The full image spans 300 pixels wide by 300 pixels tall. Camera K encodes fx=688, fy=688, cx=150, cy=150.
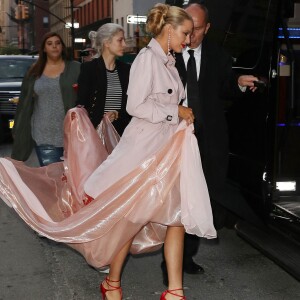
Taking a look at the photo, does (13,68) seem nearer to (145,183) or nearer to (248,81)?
(248,81)

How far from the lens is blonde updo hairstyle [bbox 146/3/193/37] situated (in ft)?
13.0

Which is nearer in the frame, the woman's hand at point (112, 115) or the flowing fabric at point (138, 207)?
the flowing fabric at point (138, 207)

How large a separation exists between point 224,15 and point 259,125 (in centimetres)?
108

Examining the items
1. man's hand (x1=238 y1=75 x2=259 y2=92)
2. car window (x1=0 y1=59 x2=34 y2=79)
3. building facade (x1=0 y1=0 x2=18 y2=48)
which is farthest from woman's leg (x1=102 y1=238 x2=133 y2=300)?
building facade (x1=0 y1=0 x2=18 y2=48)

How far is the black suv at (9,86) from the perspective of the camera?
12.7 m

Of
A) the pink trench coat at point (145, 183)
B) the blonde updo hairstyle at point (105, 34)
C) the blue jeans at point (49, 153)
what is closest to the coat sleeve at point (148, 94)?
the pink trench coat at point (145, 183)

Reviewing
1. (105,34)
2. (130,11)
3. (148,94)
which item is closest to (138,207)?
(148,94)

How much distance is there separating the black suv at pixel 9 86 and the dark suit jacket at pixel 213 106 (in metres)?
7.78

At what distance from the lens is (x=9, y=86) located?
1296cm

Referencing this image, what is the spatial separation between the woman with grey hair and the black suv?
6837mm

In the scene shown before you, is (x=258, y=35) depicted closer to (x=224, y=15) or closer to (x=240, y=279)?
(x=224, y=15)

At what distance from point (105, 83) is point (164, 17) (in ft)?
4.60

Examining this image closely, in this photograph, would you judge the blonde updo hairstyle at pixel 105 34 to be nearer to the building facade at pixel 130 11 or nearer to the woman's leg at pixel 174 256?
the woman's leg at pixel 174 256

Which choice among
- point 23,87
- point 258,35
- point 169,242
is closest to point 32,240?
point 23,87
